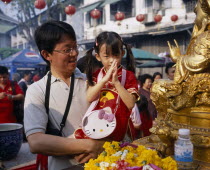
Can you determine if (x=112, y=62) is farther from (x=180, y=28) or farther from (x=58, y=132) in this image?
(x=180, y=28)

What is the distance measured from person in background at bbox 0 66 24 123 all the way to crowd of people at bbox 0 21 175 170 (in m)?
3.04

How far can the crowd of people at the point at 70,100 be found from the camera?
1.52 metres

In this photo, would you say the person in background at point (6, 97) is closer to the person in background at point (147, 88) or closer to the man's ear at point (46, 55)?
the person in background at point (147, 88)

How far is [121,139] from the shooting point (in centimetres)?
170

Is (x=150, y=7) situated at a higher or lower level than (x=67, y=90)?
higher

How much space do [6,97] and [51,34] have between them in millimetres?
3264

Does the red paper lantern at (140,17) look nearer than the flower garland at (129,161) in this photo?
No

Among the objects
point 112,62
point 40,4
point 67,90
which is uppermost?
point 40,4

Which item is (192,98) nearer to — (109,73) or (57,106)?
(109,73)

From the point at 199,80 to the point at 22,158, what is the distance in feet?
11.9

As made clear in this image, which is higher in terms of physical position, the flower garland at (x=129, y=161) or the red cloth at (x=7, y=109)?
the flower garland at (x=129, y=161)

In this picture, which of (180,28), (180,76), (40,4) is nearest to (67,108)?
(180,76)

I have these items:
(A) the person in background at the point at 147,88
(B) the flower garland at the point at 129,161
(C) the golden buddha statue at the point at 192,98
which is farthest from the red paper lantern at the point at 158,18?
(B) the flower garland at the point at 129,161

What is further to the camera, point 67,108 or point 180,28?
point 180,28
